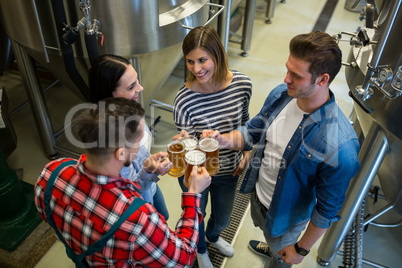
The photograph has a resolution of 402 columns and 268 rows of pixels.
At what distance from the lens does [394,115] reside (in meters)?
1.58

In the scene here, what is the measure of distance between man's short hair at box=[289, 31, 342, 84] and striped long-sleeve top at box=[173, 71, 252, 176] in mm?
498

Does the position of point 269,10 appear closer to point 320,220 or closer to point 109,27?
point 109,27

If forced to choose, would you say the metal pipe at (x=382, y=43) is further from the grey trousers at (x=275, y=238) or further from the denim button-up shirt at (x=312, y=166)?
the grey trousers at (x=275, y=238)

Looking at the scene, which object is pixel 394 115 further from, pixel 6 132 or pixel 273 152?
pixel 6 132

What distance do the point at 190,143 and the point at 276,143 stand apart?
0.43 metres

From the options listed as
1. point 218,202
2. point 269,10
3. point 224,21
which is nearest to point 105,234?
point 218,202

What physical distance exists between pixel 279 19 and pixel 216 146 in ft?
15.3

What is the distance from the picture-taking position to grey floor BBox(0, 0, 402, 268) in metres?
2.54

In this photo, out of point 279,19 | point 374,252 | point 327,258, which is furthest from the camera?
point 279,19

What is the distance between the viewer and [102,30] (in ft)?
7.14

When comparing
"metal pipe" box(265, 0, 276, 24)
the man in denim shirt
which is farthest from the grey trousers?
"metal pipe" box(265, 0, 276, 24)

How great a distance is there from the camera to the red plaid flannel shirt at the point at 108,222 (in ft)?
3.73

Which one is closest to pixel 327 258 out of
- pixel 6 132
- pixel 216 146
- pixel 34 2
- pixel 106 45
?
pixel 216 146

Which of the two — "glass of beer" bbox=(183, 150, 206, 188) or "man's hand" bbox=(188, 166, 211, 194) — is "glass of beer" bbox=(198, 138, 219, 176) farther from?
"man's hand" bbox=(188, 166, 211, 194)
